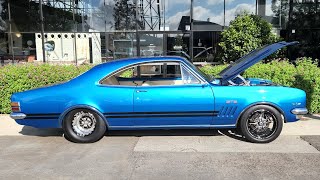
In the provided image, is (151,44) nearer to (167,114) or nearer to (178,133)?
(178,133)

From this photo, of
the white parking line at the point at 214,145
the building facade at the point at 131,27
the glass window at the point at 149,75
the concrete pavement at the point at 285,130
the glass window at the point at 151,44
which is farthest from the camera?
the glass window at the point at 151,44

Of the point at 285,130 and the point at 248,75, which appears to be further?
the point at 248,75

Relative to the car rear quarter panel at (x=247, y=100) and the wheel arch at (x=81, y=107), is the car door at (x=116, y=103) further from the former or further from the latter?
the car rear quarter panel at (x=247, y=100)

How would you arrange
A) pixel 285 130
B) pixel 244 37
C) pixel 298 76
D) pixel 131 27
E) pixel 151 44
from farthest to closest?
pixel 131 27
pixel 151 44
pixel 244 37
pixel 298 76
pixel 285 130

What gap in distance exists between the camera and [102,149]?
514 centimetres

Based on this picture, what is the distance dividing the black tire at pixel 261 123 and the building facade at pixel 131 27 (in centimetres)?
957

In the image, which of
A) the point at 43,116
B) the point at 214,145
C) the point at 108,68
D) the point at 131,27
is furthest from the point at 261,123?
the point at 131,27

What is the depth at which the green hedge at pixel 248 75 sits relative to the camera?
24.1 ft

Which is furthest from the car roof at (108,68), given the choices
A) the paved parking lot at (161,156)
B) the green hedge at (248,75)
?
the green hedge at (248,75)

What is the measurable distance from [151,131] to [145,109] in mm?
910

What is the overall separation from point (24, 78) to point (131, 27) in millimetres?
8875

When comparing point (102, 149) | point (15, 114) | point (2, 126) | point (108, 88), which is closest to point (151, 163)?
point (102, 149)

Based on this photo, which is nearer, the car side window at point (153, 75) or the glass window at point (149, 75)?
the car side window at point (153, 75)

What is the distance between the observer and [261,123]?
5.32 meters
